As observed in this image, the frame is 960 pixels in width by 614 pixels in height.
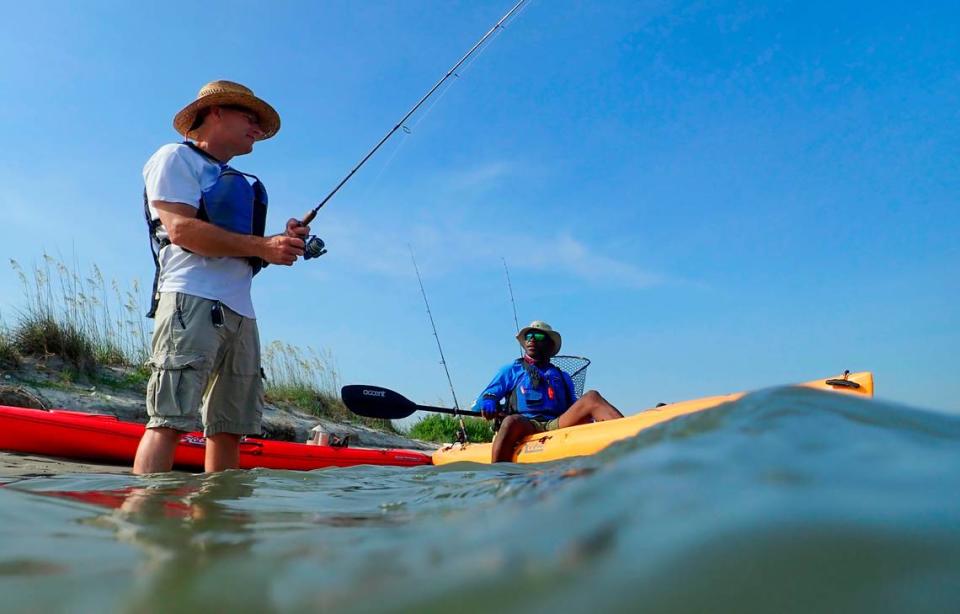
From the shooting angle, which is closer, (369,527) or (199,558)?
(199,558)

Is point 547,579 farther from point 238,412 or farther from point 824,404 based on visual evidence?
point 238,412

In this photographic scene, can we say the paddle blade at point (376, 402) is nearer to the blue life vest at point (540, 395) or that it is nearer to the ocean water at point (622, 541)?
the blue life vest at point (540, 395)

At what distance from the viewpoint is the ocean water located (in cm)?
58

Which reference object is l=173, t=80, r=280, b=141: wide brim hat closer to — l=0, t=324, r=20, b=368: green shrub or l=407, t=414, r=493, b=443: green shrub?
l=0, t=324, r=20, b=368: green shrub

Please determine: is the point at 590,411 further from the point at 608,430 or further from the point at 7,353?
the point at 7,353

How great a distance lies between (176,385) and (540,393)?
4002 mm

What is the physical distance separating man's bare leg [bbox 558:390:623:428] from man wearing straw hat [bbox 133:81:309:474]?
319 cm

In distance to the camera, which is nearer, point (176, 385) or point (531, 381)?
point (176, 385)

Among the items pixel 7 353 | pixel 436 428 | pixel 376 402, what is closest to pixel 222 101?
pixel 376 402

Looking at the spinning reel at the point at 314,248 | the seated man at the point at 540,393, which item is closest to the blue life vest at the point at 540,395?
the seated man at the point at 540,393

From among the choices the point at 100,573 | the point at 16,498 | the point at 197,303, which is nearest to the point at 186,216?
the point at 197,303

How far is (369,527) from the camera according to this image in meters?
1.15

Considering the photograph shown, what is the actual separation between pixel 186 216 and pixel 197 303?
360 mm

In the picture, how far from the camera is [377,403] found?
6.02m
